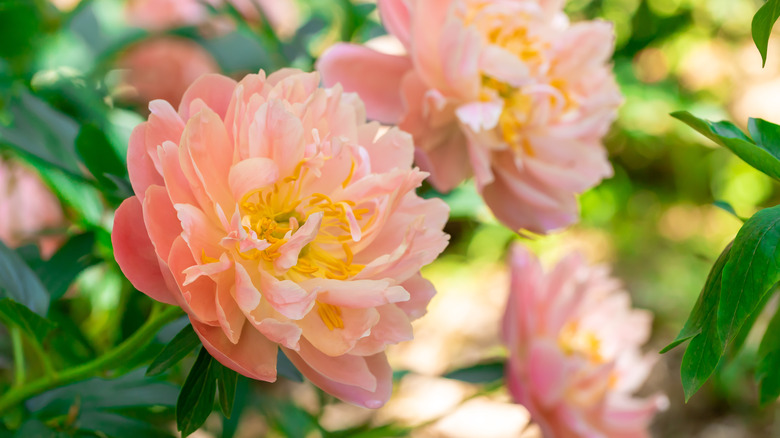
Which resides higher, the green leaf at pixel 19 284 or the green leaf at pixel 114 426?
the green leaf at pixel 19 284

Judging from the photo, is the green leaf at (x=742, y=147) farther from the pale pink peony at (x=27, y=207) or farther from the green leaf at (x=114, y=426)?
the pale pink peony at (x=27, y=207)

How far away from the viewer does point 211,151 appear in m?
0.29

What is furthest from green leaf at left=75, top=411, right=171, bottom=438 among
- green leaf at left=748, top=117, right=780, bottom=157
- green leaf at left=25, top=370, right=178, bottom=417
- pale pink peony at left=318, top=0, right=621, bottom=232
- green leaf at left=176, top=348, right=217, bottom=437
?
green leaf at left=748, top=117, right=780, bottom=157

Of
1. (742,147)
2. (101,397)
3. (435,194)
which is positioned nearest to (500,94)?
(435,194)

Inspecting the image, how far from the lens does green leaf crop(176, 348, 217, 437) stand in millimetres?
273

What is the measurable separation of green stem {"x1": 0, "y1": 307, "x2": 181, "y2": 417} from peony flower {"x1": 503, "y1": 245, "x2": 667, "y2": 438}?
11.9 inches

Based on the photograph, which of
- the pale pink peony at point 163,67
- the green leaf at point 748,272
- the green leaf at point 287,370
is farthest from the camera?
the pale pink peony at point 163,67

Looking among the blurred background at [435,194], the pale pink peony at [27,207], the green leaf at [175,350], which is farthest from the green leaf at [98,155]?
the pale pink peony at [27,207]

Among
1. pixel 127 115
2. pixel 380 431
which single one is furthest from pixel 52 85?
pixel 380 431

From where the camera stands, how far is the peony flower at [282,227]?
0.90ft

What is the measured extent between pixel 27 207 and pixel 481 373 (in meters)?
0.44

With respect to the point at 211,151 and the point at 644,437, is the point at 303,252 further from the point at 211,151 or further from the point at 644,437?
the point at 644,437

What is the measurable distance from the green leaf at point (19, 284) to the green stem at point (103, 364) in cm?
4

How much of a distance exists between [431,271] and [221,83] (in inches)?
51.3
